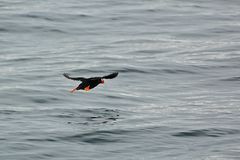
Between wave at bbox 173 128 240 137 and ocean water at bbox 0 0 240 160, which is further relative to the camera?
wave at bbox 173 128 240 137

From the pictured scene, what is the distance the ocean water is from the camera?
2711 cm

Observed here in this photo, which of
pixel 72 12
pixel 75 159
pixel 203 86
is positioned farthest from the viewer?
pixel 72 12

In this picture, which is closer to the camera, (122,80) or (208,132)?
(208,132)

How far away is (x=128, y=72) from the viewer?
36250mm

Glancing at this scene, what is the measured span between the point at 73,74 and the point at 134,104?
4.39m

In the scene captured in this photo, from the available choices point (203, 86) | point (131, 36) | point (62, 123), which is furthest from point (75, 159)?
point (131, 36)

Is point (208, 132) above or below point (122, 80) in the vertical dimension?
above

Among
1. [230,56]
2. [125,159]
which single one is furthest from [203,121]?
[230,56]

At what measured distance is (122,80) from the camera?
35156 mm

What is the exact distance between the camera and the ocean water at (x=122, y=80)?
2711cm

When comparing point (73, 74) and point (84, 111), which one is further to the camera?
point (73, 74)

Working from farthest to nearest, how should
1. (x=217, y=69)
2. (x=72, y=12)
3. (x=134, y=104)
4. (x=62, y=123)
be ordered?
(x=72, y=12) → (x=217, y=69) → (x=134, y=104) → (x=62, y=123)

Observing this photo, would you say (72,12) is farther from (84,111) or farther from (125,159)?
(125,159)

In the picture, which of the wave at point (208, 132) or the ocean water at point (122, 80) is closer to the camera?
the ocean water at point (122, 80)
